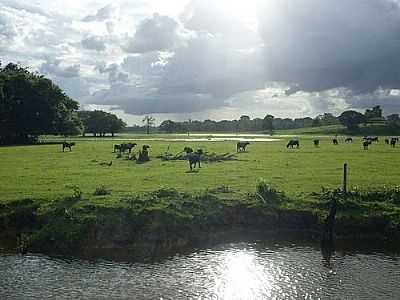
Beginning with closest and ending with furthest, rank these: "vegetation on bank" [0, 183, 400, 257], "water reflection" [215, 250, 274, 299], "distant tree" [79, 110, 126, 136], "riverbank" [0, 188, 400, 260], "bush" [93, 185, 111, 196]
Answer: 1. "water reflection" [215, 250, 274, 299]
2. "riverbank" [0, 188, 400, 260]
3. "vegetation on bank" [0, 183, 400, 257]
4. "bush" [93, 185, 111, 196]
5. "distant tree" [79, 110, 126, 136]

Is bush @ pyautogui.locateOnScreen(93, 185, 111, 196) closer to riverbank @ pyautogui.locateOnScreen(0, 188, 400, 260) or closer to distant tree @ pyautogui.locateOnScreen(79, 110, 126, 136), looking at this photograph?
riverbank @ pyautogui.locateOnScreen(0, 188, 400, 260)

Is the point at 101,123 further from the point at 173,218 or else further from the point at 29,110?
the point at 173,218

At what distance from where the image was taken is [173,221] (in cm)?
2214

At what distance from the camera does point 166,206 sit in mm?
23172

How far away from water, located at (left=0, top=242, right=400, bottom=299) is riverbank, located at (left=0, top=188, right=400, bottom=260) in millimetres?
1689

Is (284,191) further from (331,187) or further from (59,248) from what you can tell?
(59,248)

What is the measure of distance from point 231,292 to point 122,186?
14.4 meters

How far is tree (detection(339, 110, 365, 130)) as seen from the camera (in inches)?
7145

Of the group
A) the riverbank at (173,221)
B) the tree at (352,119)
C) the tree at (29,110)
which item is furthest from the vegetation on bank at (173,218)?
the tree at (352,119)

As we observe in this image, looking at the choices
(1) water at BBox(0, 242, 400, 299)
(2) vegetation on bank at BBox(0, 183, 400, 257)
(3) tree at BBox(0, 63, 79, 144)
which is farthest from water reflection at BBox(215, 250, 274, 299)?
(3) tree at BBox(0, 63, 79, 144)

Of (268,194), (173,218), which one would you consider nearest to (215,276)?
(173,218)

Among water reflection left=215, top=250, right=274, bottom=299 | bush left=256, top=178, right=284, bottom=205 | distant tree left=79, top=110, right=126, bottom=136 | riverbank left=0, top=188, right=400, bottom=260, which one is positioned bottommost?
water reflection left=215, top=250, right=274, bottom=299

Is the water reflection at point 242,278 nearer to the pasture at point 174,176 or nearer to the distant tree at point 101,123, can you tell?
the pasture at point 174,176

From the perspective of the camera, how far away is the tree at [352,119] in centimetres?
18148
